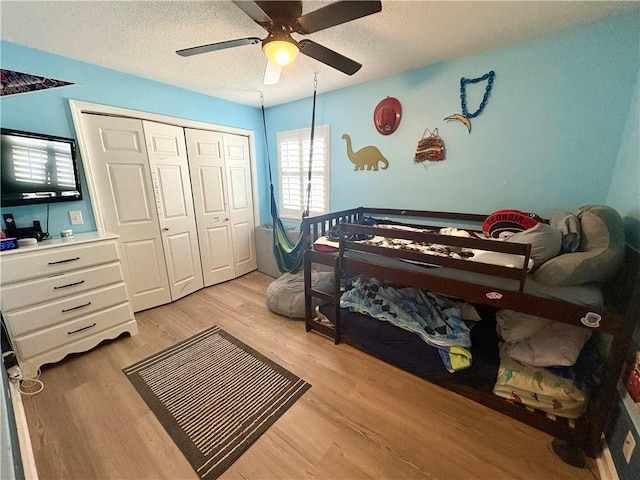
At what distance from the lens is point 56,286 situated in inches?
68.1

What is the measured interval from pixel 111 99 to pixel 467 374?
11.3ft

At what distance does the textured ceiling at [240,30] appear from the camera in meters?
1.39

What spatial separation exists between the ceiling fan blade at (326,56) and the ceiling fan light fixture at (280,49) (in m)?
0.06

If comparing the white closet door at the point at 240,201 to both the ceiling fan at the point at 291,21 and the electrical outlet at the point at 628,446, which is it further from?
the electrical outlet at the point at 628,446

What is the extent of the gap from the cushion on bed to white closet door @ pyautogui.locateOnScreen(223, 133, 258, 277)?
3.06m

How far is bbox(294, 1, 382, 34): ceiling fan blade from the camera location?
3.51 ft

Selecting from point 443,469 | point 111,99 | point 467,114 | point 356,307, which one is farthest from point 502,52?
point 111,99

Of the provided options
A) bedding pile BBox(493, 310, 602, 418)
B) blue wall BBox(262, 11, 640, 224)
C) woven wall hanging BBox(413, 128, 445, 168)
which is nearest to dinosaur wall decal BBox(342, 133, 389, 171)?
blue wall BBox(262, 11, 640, 224)

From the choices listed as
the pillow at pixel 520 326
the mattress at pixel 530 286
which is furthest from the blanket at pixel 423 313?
the mattress at pixel 530 286

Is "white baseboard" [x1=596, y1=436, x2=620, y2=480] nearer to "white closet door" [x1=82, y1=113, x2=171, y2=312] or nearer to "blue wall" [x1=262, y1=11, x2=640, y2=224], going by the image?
"blue wall" [x1=262, y1=11, x2=640, y2=224]

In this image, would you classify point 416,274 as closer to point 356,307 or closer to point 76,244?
point 356,307

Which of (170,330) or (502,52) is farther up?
(502,52)

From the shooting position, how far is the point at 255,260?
143 inches

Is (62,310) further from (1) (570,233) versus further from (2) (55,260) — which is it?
(1) (570,233)
